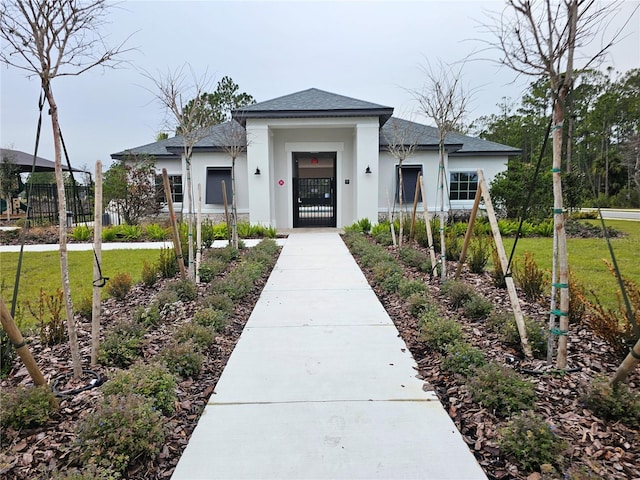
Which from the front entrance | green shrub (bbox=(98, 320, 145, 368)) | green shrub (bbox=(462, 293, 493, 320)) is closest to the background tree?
the front entrance

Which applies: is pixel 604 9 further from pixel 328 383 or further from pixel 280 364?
pixel 280 364

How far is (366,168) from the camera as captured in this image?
13.1 meters

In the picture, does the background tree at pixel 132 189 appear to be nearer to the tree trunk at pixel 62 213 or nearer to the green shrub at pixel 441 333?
the tree trunk at pixel 62 213

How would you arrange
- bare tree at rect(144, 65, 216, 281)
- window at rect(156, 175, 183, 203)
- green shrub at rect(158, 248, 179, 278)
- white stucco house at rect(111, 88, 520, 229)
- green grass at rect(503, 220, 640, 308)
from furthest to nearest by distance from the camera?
window at rect(156, 175, 183, 203) < white stucco house at rect(111, 88, 520, 229) < green shrub at rect(158, 248, 179, 278) < bare tree at rect(144, 65, 216, 281) < green grass at rect(503, 220, 640, 308)

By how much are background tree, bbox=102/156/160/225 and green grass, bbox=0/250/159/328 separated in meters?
5.13

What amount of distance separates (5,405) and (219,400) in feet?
4.34

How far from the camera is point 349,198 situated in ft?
48.2

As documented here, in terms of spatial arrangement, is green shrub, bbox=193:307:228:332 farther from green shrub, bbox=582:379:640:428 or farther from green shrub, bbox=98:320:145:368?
green shrub, bbox=582:379:640:428

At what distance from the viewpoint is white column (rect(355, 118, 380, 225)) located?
13000mm

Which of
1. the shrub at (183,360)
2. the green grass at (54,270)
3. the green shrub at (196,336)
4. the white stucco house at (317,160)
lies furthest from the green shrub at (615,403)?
the white stucco house at (317,160)

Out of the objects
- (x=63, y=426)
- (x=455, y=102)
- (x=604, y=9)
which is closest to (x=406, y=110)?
(x=455, y=102)

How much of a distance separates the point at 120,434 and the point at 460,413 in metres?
2.20

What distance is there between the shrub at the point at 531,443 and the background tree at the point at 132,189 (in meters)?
14.8

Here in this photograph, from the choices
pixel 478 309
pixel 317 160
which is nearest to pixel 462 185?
pixel 317 160
